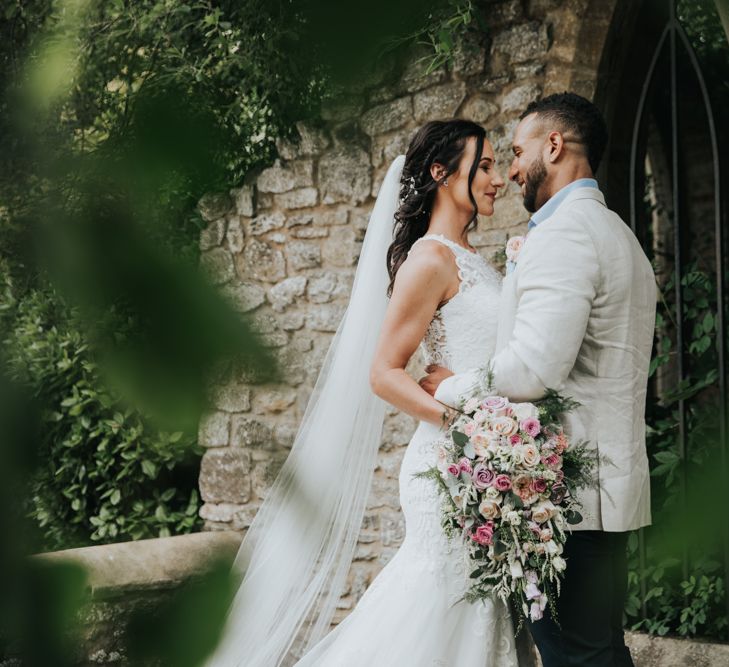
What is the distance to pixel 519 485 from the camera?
1937 mm

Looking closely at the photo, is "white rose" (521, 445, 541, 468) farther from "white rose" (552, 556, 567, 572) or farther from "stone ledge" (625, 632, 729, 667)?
"stone ledge" (625, 632, 729, 667)

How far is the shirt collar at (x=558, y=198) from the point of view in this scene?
2033 mm

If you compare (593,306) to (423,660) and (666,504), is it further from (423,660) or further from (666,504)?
(666,504)

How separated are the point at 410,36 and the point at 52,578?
0.90 ft

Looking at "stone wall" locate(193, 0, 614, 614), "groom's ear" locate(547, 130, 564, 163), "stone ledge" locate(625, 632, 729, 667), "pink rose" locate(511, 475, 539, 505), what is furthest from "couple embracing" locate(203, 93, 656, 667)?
"stone ledge" locate(625, 632, 729, 667)

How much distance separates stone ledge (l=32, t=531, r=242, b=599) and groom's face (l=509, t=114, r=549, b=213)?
1.79 meters

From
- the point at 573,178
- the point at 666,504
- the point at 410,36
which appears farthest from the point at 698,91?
the point at 410,36

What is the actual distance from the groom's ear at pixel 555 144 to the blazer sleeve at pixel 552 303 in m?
0.25

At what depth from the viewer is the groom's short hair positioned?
6.98 ft

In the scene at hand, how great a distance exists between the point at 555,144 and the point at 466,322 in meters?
0.52

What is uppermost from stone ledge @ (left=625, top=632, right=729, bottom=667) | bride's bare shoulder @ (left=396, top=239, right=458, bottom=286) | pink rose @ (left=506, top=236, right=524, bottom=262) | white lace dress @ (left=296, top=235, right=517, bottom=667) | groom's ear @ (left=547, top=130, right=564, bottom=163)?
groom's ear @ (left=547, top=130, right=564, bottom=163)

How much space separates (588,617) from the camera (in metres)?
1.96

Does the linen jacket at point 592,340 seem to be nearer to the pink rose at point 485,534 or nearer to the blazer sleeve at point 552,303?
the blazer sleeve at point 552,303

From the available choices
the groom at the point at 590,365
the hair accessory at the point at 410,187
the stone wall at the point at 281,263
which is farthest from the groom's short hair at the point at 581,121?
the stone wall at the point at 281,263
